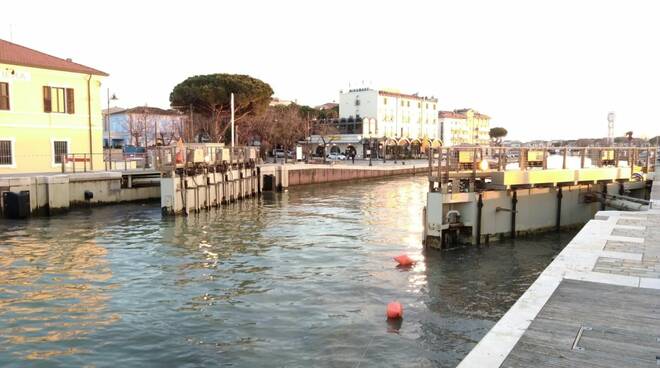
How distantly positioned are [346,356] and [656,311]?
4794 millimetres

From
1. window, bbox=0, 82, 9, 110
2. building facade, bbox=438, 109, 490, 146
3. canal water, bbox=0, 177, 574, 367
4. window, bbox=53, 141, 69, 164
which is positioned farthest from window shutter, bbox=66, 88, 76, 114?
building facade, bbox=438, 109, 490, 146

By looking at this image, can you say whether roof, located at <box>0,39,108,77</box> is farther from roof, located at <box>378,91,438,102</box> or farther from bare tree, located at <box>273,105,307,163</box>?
roof, located at <box>378,91,438,102</box>

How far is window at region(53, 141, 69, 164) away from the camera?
127ft

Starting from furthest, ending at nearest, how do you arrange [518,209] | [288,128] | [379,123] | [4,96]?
[379,123], [288,128], [4,96], [518,209]

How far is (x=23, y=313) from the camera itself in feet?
39.4

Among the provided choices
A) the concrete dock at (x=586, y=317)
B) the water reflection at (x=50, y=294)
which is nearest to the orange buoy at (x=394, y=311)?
the concrete dock at (x=586, y=317)

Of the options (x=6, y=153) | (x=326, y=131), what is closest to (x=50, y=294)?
(x=6, y=153)

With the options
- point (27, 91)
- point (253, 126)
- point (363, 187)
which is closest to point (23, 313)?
point (27, 91)

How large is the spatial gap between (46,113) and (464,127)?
12242cm

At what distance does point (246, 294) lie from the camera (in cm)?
1361

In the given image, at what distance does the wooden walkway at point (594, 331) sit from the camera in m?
5.93

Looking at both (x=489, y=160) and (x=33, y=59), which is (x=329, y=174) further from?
(x=489, y=160)

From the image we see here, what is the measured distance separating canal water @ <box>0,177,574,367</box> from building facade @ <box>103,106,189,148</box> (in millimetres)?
55408

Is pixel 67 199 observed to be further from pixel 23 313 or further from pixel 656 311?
pixel 656 311
